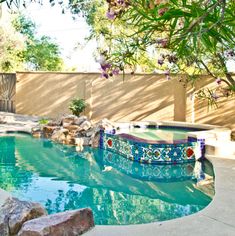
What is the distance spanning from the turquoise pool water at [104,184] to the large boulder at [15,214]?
1.02 meters

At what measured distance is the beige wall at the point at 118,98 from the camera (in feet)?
40.2

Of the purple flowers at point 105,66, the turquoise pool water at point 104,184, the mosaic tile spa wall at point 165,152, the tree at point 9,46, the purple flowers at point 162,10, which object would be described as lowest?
the turquoise pool water at point 104,184

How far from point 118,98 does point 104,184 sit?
8.00 meters

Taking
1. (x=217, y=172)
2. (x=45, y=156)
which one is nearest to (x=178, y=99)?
(x=45, y=156)

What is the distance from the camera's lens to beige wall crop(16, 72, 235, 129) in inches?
483

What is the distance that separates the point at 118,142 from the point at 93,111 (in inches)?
217

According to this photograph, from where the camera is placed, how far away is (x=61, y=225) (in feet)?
10.3

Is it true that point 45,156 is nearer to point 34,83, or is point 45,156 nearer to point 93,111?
point 93,111

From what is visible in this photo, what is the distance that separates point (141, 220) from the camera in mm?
4336

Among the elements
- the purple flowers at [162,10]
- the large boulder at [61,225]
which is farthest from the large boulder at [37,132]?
the purple flowers at [162,10]

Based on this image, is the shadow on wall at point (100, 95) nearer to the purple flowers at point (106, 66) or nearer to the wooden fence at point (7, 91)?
the wooden fence at point (7, 91)

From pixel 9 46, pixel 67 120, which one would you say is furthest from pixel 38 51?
pixel 67 120

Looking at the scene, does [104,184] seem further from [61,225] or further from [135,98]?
[135,98]

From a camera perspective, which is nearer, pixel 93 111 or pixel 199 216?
pixel 199 216
